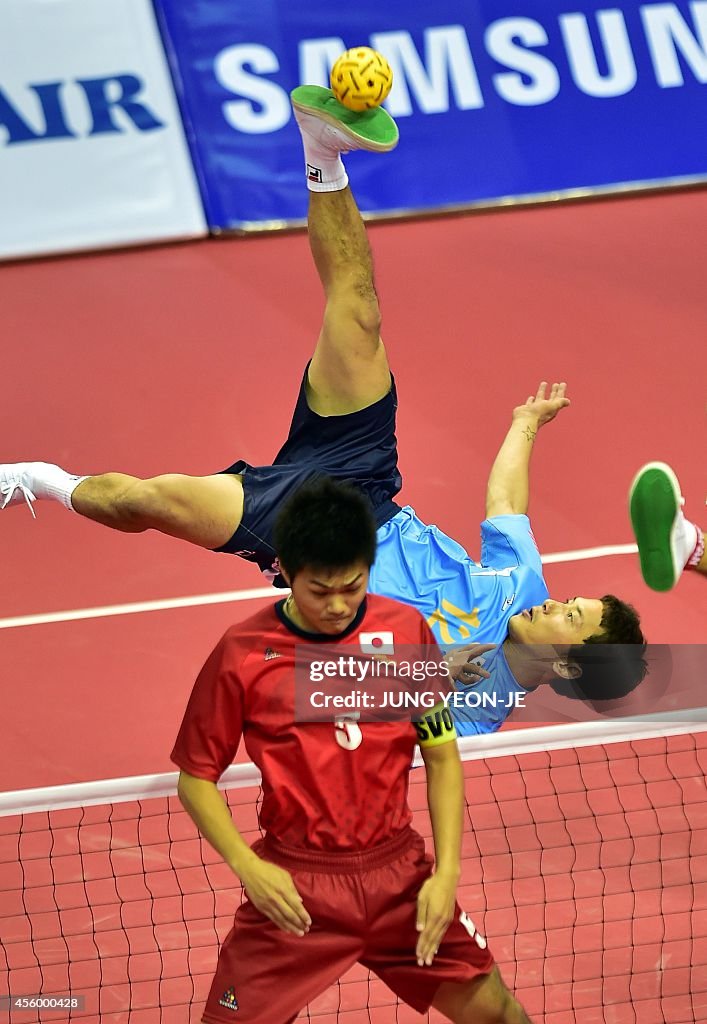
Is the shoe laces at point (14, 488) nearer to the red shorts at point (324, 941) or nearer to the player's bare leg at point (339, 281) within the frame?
the player's bare leg at point (339, 281)

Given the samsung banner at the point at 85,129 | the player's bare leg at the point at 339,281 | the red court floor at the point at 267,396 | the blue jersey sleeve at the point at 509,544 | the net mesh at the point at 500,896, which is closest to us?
the net mesh at the point at 500,896

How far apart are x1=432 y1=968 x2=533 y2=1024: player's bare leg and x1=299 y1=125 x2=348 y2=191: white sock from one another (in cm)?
347

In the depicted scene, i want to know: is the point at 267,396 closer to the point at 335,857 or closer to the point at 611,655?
the point at 611,655

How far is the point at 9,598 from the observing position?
25.7 ft

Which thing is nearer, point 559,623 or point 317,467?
point 559,623

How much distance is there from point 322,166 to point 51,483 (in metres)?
1.85

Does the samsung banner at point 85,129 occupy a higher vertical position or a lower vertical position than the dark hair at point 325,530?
higher

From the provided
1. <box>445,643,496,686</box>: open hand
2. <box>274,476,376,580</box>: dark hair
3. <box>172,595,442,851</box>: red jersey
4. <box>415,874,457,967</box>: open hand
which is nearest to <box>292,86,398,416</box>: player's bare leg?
<box>445,643,496,686</box>: open hand

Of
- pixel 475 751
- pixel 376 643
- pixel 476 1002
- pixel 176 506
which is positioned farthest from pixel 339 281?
pixel 476 1002

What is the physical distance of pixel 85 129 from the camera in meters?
10.8

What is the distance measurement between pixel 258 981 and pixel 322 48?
8862 mm

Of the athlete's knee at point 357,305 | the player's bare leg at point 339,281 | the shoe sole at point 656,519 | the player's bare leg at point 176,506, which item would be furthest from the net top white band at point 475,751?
the athlete's knee at point 357,305

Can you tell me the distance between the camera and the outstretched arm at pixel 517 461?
659 centimetres

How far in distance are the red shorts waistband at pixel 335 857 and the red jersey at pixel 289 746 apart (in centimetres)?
2
